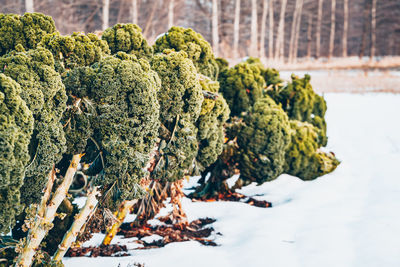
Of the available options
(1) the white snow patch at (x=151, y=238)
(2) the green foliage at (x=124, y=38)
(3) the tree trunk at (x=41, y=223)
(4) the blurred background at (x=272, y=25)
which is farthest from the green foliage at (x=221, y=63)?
(4) the blurred background at (x=272, y=25)

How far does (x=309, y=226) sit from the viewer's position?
4633mm

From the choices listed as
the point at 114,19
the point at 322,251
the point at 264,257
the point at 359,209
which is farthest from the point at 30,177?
the point at 114,19

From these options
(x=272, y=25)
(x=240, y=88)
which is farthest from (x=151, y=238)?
(x=272, y=25)

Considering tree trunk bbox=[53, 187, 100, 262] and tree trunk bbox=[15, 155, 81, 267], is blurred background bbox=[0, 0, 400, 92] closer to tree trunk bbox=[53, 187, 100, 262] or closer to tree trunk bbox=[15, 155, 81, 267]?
tree trunk bbox=[53, 187, 100, 262]

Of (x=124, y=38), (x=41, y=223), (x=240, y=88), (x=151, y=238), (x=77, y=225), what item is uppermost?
(x=124, y=38)

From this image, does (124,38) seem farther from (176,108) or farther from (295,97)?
(295,97)

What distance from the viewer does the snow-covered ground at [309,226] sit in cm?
373

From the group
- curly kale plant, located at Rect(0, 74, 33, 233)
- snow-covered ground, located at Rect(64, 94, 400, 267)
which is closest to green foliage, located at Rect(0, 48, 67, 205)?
curly kale plant, located at Rect(0, 74, 33, 233)

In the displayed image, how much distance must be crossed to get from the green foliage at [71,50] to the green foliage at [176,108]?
2.15 feet

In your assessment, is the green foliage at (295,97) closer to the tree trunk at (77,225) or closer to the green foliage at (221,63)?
the green foliage at (221,63)

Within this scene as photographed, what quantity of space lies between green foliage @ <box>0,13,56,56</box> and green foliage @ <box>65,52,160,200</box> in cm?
70

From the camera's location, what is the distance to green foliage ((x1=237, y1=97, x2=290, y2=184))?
5645mm

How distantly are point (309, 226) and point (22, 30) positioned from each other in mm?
3605

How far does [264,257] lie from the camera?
3.84 metres
